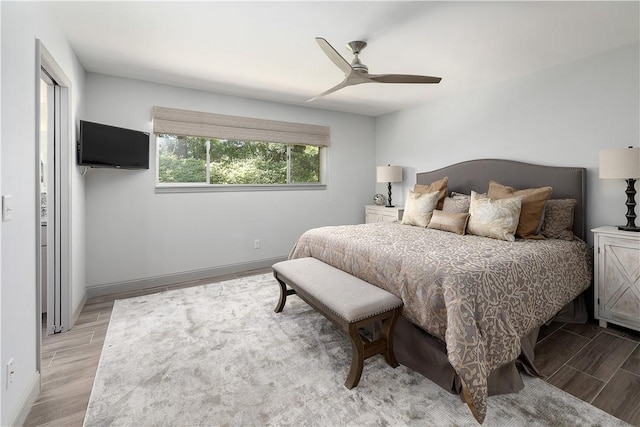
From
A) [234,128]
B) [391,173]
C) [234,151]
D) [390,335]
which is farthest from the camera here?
[391,173]

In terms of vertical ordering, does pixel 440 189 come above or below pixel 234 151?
below

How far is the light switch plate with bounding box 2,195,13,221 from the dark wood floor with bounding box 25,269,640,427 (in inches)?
42.6

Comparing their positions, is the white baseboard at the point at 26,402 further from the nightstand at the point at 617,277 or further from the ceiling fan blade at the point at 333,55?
the nightstand at the point at 617,277

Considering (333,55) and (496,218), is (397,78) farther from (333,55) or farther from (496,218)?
(496,218)

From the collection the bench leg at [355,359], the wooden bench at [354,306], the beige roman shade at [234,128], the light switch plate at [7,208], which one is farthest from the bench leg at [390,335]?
the beige roman shade at [234,128]

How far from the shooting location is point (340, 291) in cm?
208

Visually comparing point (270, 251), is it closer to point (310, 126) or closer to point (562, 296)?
point (310, 126)

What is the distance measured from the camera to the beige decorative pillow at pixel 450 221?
122 inches

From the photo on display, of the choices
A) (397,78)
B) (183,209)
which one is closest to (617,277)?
(397,78)

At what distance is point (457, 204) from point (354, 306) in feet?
7.34

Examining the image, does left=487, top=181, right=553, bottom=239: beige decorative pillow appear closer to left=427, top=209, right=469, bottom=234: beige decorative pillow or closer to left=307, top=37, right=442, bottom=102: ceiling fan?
left=427, top=209, right=469, bottom=234: beige decorative pillow

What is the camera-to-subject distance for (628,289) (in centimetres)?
245

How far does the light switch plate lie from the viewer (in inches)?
54.5

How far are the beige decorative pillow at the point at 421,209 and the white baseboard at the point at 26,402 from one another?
11.4 feet
